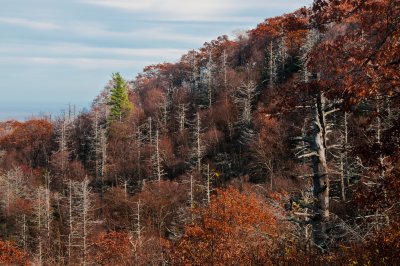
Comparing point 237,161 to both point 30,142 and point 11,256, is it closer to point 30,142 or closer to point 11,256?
point 11,256

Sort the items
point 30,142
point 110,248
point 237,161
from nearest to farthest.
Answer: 1. point 110,248
2. point 237,161
3. point 30,142

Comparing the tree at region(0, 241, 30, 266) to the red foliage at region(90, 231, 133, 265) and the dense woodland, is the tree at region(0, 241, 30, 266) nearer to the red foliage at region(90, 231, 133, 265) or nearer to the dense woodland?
the dense woodland

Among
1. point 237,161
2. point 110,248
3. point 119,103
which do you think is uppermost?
point 119,103

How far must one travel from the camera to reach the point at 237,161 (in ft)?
146

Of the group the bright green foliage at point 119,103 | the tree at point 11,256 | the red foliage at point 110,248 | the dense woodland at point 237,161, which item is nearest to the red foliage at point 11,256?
the tree at point 11,256

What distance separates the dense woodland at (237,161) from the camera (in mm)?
7312

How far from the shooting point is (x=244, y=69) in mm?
60000

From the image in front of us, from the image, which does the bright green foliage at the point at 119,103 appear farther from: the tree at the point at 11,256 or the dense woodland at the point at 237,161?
the tree at the point at 11,256

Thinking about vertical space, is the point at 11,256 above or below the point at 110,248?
below

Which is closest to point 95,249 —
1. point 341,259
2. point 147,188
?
point 147,188

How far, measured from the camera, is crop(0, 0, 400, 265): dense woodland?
7312 millimetres

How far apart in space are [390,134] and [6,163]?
211ft

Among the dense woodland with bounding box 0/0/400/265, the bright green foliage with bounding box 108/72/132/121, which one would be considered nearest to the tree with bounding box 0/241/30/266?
the dense woodland with bounding box 0/0/400/265

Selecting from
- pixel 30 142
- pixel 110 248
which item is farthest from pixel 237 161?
pixel 30 142
